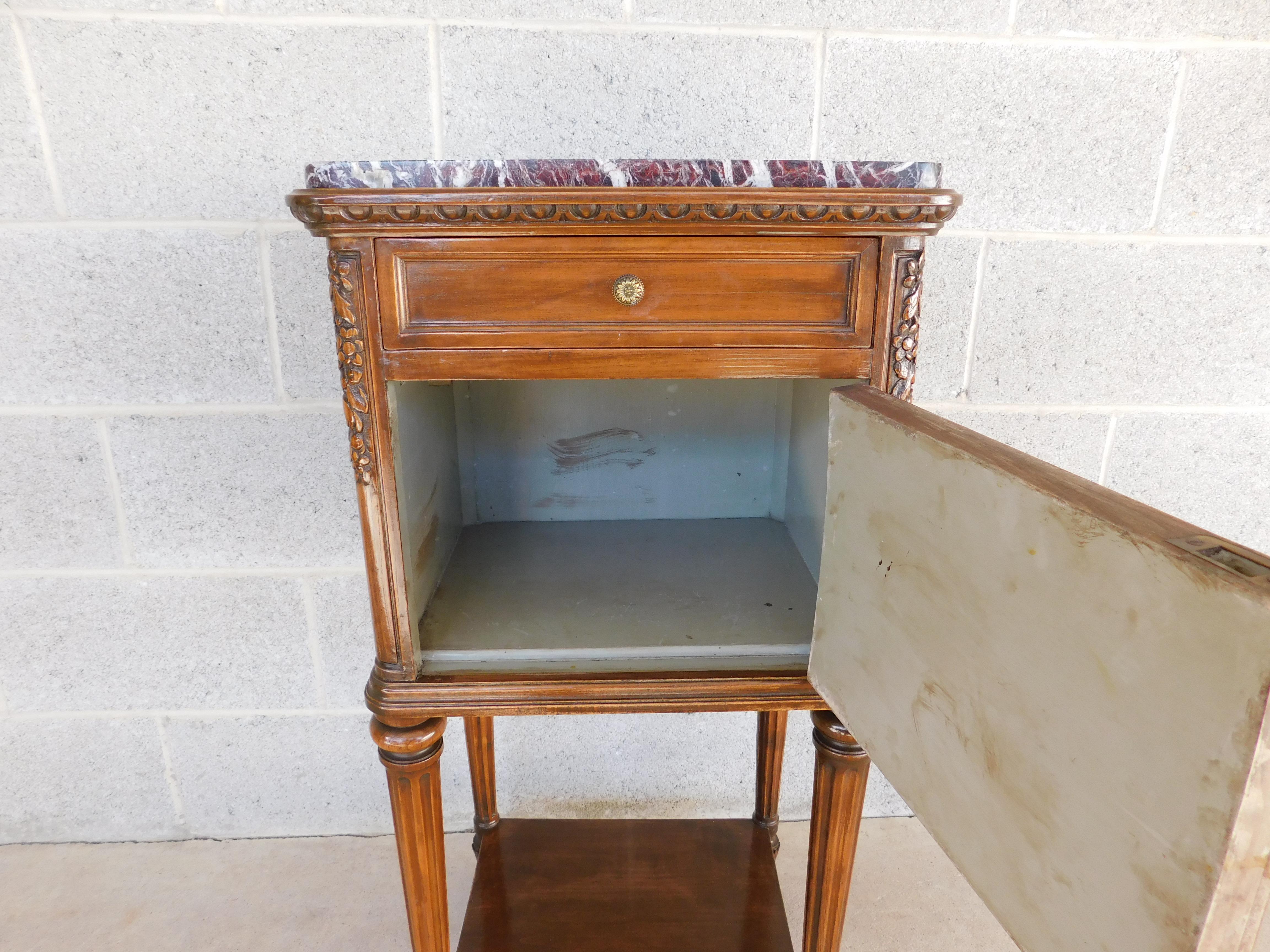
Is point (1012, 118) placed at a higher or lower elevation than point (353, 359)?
higher

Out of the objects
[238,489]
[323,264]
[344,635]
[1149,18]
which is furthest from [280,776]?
[1149,18]

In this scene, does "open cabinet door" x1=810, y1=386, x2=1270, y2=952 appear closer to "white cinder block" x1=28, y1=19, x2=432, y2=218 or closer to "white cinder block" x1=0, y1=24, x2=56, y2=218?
"white cinder block" x1=28, y1=19, x2=432, y2=218

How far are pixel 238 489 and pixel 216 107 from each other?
0.52m

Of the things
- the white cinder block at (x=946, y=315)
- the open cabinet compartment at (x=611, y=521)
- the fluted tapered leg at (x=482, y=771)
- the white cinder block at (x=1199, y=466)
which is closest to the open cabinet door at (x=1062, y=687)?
the open cabinet compartment at (x=611, y=521)

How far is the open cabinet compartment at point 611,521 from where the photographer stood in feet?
2.51

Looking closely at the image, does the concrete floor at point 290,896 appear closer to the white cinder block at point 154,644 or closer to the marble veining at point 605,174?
the white cinder block at point 154,644

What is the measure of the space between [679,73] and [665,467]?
53 cm

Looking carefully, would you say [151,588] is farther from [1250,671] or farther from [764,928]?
[1250,671]

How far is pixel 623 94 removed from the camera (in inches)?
39.8

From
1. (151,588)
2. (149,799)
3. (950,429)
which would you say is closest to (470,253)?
(950,429)

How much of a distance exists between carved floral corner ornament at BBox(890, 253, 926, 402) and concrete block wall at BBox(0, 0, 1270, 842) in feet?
1.54

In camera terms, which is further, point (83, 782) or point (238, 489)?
point (83, 782)

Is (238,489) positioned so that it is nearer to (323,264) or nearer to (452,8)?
(323,264)

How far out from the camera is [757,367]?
0.67 m
